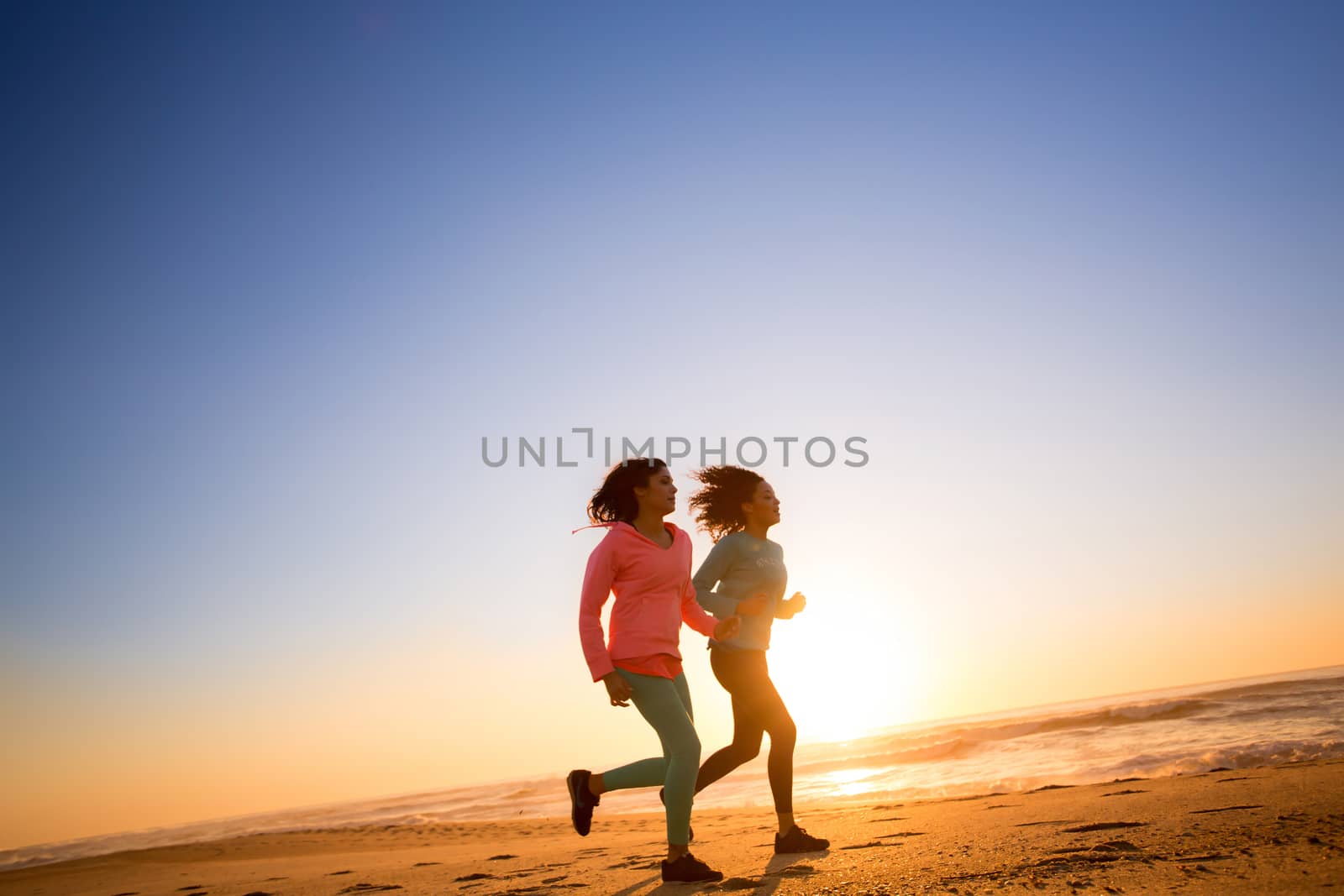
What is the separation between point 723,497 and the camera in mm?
5266

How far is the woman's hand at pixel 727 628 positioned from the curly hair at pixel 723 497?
2.87ft

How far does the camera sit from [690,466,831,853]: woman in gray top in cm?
447

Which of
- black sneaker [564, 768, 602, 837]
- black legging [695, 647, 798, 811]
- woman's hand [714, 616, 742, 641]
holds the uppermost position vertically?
woman's hand [714, 616, 742, 641]

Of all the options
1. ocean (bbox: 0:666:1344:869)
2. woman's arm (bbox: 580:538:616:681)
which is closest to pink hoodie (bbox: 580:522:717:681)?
woman's arm (bbox: 580:538:616:681)

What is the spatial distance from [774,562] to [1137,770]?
18.1ft

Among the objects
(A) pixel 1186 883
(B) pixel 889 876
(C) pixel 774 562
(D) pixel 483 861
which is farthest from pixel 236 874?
(A) pixel 1186 883

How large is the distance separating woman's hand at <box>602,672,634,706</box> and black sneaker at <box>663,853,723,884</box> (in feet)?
2.24

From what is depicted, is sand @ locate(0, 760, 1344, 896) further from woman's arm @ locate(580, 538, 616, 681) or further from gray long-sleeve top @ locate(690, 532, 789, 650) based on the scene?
gray long-sleeve top @ locate(690, 532, 789, 650)

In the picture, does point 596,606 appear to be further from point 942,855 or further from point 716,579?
point 942,855

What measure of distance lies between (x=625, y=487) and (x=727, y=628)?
0.87 meters

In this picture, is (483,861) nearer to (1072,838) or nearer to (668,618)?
(668,618)

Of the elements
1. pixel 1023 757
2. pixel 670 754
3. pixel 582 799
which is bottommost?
pixel 1023 757

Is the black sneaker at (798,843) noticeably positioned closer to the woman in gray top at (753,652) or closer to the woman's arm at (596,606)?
the woman in gray top at (753,652)

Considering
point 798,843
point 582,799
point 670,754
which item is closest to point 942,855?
point 798,843
